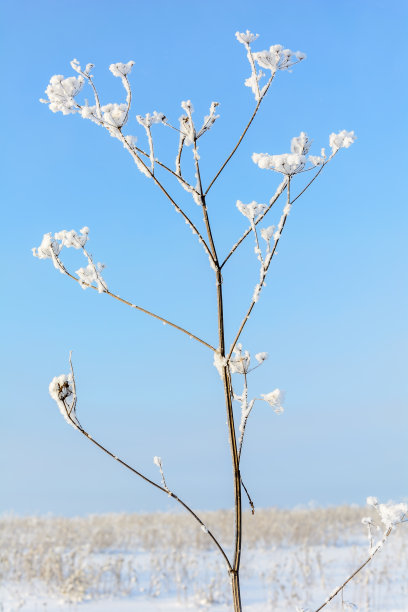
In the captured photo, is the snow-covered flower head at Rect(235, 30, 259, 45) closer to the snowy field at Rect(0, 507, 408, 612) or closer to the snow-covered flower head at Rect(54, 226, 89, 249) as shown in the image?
the snow-covered flower head at Rect(54, 226, 89, 249)

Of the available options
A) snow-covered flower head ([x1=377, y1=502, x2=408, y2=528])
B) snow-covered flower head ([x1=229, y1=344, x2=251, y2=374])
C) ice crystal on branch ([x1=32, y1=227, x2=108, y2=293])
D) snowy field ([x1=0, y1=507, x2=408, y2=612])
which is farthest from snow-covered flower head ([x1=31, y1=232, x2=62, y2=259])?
snowy field ([x1=0, y1=507, x2=408, y2=612])

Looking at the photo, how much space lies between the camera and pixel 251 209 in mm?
1581

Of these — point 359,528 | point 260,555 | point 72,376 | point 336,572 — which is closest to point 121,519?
point 260,555

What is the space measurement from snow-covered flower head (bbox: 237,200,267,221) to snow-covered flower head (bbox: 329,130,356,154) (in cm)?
25

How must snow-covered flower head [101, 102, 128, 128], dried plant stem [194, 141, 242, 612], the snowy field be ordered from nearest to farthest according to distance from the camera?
dried plant stem [194, 141, 242, 612], snow-covered flower head [101, 102, 128, 128], the snowy field

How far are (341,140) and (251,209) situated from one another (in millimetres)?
315

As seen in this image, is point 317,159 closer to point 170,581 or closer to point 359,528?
point 170,581

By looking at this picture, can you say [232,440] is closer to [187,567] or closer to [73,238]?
[73,238]

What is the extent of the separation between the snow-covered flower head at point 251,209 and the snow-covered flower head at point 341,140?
0.25 metres

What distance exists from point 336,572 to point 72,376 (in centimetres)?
622

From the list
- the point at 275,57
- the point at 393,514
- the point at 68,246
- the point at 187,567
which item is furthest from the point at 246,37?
the point at 187,567

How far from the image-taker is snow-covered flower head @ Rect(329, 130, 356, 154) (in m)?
1.60

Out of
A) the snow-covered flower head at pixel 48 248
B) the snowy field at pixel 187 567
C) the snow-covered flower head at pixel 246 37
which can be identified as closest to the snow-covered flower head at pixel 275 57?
the snow-covered flower head at pixel 246 37

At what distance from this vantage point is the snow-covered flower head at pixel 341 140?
1596mm
